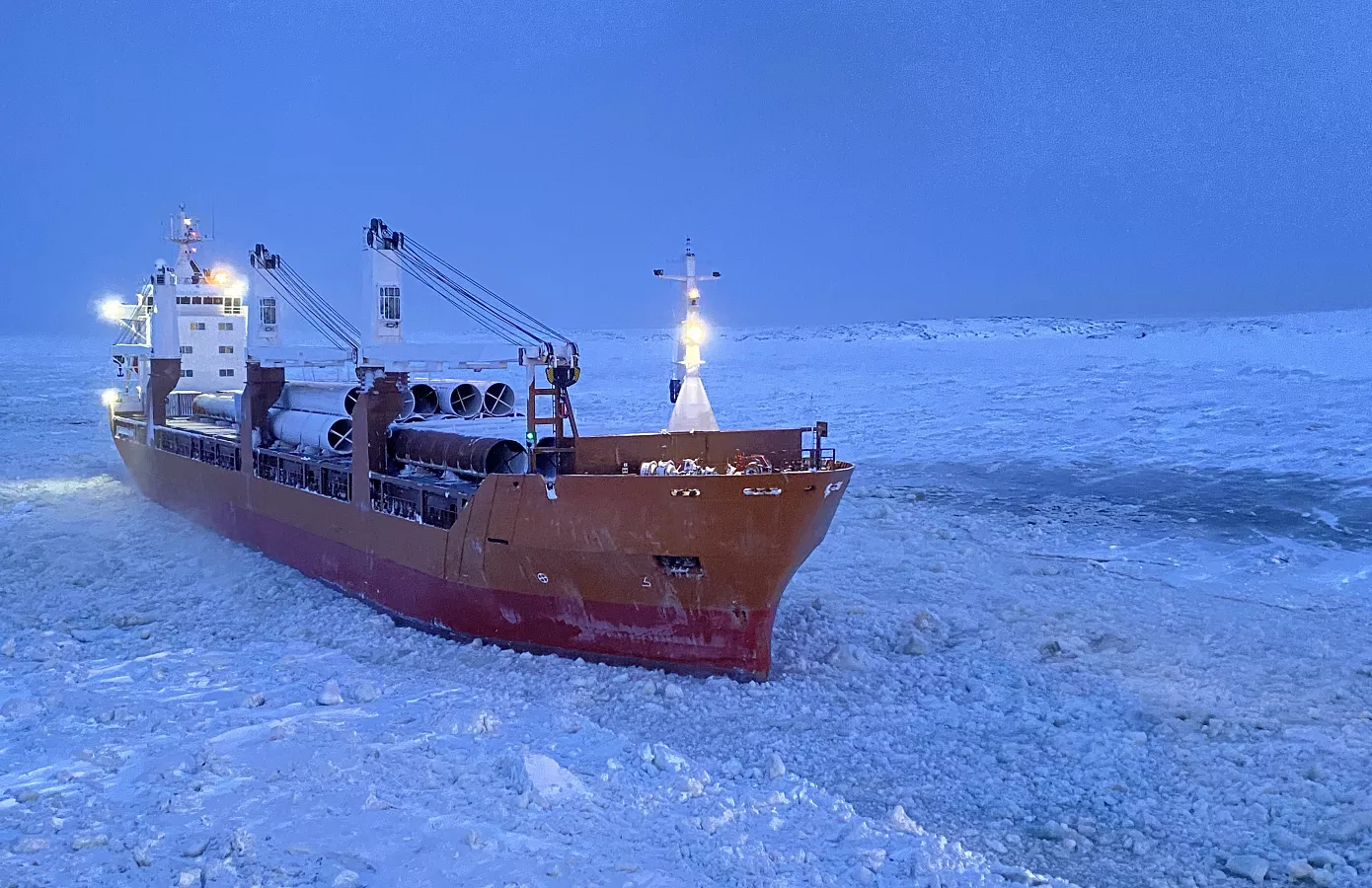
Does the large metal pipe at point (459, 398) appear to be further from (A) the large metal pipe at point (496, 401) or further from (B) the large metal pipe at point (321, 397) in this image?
(B) the large metal pipe at point (321, 397)

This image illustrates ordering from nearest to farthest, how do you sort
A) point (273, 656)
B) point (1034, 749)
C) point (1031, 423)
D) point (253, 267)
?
point (1034, 749) < point (273, 656) < point (253, 267) < point (1031, 423)

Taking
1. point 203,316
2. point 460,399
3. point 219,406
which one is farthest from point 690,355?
point 203,316

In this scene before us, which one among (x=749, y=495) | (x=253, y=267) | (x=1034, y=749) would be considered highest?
(x=253, y=267)

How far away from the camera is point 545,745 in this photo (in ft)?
22.7

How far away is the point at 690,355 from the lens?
1101cm

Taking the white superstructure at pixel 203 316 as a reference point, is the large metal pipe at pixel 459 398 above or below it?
below

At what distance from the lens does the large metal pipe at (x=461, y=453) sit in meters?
10.7

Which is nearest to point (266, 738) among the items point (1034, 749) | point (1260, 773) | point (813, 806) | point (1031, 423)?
point (813, 806)

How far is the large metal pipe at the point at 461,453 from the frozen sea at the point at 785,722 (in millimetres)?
1865

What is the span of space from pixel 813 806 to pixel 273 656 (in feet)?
17.8

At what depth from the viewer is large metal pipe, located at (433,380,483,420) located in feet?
42.9

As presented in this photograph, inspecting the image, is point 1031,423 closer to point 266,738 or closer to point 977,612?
point 977,612

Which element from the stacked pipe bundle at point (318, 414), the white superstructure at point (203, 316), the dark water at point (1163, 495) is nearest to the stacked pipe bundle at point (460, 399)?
the stacked pipe bundle at point (318, 414)

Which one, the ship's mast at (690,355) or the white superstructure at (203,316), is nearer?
the ship's mast at (690,355)
